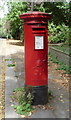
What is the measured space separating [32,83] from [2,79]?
276cm

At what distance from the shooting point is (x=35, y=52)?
4.66 metres

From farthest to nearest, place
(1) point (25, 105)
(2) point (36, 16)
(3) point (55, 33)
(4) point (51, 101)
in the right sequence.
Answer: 1. (3) point (55, 33)
2. (4) point (51, 101)
3. (1) point (25, 105)
4. (2) point (36, 16)

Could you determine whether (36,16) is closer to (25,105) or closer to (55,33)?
(25,105)

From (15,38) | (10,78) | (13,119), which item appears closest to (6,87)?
(10,78)

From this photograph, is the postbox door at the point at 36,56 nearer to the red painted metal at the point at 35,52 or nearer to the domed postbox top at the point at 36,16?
the red painted metal at the point at 35,52

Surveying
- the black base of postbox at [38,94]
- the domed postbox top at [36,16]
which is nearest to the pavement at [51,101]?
the black base of postbox at [38,94]

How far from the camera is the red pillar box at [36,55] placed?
4582 mm

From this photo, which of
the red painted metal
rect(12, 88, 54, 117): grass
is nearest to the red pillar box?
the red painted metal

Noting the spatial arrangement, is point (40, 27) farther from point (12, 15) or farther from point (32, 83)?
point (12, 15)

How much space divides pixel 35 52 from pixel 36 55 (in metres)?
0.07

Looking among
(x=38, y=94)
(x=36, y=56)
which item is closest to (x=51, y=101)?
(x=38, y=94)

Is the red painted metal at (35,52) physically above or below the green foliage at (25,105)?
above

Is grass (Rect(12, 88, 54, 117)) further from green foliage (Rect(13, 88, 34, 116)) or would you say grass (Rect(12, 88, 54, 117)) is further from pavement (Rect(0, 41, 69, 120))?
pavement (Rect(0, 41, 69, 120))

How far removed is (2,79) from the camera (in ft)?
23.9
